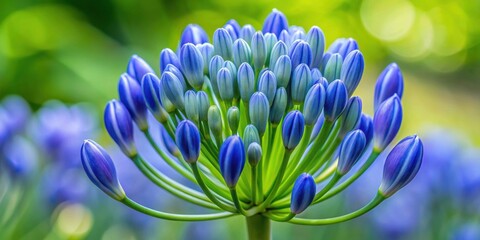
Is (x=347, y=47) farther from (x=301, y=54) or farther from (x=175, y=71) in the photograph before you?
(x=175, y=71)

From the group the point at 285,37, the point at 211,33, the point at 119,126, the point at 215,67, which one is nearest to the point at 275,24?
the point at 285,37

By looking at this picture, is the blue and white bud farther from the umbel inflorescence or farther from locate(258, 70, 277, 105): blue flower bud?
locate(258, 70, 277, 105): blue flower bud

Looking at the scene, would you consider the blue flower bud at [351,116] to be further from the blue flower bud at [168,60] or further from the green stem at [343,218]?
the blue flower bud at [168,60]

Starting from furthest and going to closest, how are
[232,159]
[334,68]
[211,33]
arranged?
1. [211,33]
2. [334,68]
3. [232,159]

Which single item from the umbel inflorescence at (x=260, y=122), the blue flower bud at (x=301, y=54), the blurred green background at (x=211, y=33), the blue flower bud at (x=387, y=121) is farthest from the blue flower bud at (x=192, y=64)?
the blurred green background at (x=211, y=33)

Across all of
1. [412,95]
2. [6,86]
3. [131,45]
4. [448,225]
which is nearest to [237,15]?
[131,45]

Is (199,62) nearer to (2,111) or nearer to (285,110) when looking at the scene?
(285,110)
